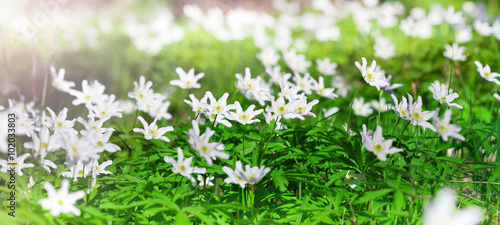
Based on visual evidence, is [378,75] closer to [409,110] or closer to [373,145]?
[409,110]

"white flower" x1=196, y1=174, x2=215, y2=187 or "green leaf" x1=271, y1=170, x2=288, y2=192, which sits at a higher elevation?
"white flower" x1=196, y1=174, x2=215, y2=187

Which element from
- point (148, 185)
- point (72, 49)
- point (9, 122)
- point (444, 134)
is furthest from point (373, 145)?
point (72, 49)

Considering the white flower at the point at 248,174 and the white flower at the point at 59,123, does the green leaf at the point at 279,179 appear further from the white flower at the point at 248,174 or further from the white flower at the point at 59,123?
the white flower at the point at 59,123

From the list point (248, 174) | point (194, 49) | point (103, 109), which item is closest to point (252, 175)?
point (248, 174)

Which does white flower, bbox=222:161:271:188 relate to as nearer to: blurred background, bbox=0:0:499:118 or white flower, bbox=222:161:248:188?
white flower, bbox=222:161:248:188

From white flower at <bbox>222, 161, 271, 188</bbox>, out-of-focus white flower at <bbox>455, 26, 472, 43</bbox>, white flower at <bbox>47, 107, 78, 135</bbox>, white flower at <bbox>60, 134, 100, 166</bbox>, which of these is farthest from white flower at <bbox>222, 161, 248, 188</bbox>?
out-of-focus white flower at <bbox>455, 26, 472, 43</bbox>

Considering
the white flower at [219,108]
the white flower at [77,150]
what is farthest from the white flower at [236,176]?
the white flower at [77,150]

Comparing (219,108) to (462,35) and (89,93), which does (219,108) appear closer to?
(89,93)

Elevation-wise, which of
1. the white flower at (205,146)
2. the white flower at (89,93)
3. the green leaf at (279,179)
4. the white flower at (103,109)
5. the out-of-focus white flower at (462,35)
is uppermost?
the out-of-focus white flower at (462,35)

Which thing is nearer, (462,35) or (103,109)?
(103,109)

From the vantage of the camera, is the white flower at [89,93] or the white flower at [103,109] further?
the white flower at [89,93]

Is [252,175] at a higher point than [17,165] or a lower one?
lower
